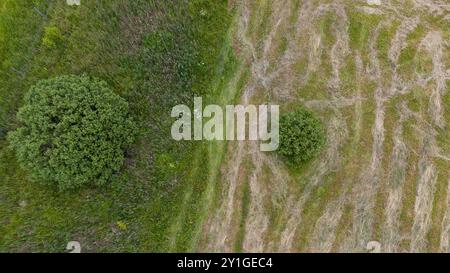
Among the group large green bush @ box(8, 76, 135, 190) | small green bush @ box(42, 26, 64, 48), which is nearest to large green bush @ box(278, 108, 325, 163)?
large green bush @ box(8, 76, 135, 190)

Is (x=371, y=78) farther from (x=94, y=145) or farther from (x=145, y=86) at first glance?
(x=94, y=145)

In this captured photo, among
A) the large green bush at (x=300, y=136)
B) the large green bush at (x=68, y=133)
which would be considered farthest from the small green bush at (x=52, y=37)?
the large green bush at (x=300, y=136)

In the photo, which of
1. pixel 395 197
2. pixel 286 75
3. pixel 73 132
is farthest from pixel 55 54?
pixel 395 197

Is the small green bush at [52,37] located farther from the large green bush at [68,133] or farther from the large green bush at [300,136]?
the large green bush at [300,136]

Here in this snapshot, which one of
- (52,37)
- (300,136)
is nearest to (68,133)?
(52,37)

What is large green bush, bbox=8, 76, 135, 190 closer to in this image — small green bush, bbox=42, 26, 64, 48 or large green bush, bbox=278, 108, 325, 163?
small green bush, bbox=42, 26, 64, 48

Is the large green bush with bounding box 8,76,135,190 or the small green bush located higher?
the small green bush
